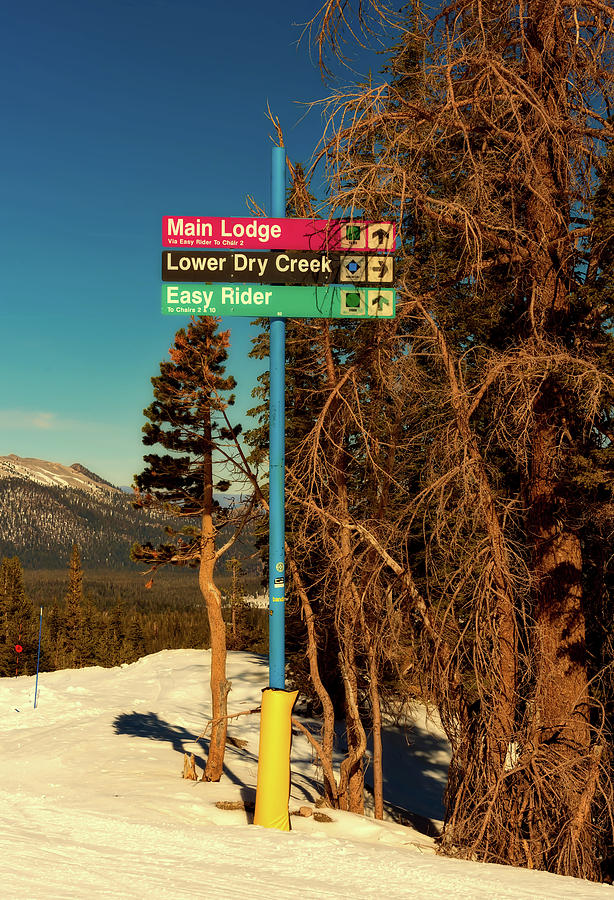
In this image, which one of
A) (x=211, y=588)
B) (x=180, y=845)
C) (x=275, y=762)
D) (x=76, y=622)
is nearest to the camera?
(x=180, y=845)

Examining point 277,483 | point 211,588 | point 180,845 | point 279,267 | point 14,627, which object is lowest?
point 14,627

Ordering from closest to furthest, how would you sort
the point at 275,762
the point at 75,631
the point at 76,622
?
the point at 275,762 → the point at 75,631 → the point at 76,622

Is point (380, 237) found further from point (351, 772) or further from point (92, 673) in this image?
point (92, 673)

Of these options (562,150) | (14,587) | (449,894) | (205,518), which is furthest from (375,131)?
(14,587)

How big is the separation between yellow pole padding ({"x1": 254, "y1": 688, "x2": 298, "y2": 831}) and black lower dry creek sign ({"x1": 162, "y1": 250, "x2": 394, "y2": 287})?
3.85m

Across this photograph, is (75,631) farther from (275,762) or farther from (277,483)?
(277,483)

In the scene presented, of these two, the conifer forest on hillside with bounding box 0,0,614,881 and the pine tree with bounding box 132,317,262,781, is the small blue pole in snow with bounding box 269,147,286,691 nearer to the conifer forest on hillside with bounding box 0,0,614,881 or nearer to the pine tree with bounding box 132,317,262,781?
the conifer forest on hillside with bounding box 0,0,614,881

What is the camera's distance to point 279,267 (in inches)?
255

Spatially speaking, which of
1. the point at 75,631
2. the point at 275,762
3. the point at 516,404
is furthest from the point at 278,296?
the point at 75,631

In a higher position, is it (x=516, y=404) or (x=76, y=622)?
(x=516, y=404)

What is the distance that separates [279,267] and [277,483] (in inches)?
80.6

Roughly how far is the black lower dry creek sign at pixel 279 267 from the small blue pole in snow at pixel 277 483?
0.44m

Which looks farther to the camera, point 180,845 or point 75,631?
point 75,631

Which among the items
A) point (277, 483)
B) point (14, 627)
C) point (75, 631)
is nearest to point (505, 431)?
point (277, 483)
